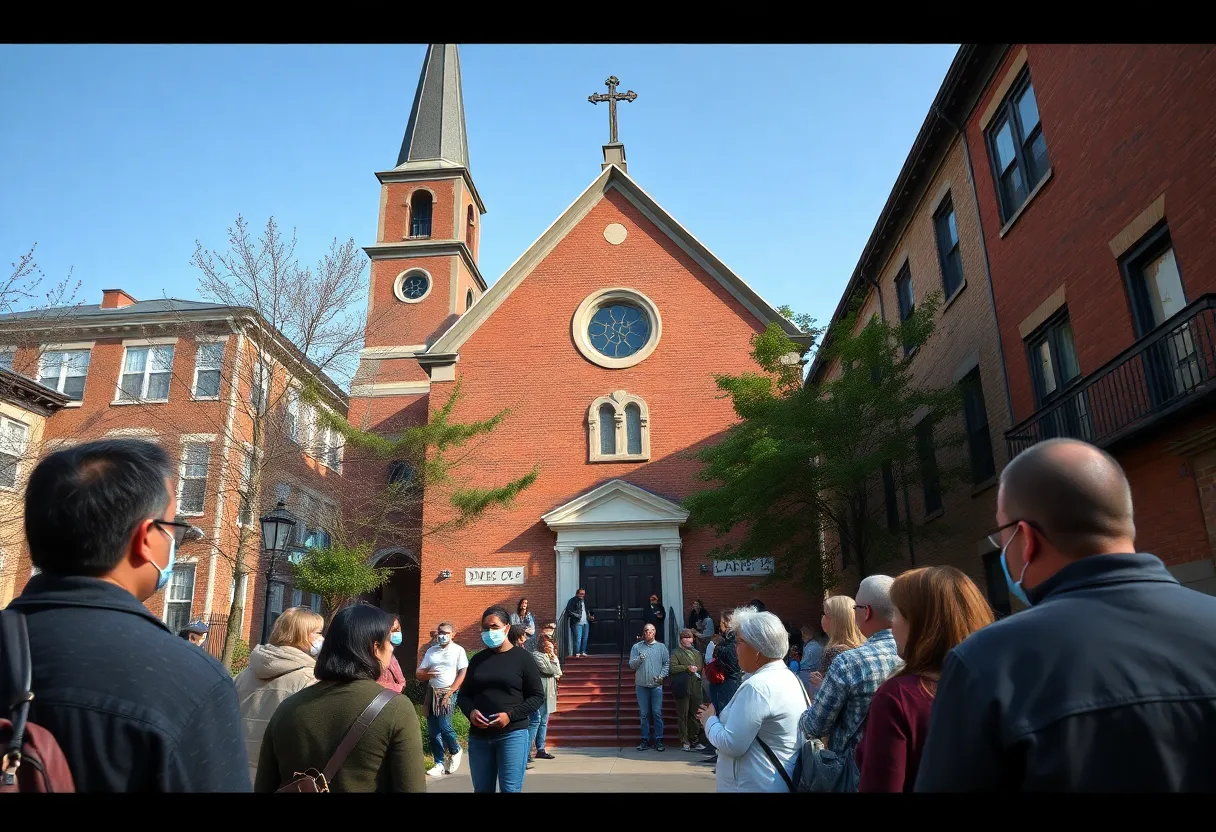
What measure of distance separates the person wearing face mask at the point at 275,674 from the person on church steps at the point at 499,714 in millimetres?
1758

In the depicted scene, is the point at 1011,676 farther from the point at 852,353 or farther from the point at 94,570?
the point at 852,353

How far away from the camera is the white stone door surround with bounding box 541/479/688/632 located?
2127 centimetres

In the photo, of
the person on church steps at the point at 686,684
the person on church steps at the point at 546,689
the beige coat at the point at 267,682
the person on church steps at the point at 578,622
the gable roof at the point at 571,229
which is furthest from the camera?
the gable roof at the point at 571,229

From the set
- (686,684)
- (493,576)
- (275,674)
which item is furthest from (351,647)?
(493,576)

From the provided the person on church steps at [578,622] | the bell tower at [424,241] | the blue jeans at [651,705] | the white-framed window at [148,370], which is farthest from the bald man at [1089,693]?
the white-framed window at [148,370]

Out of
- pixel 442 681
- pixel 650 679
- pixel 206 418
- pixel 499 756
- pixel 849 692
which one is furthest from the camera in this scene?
pixel 206 418

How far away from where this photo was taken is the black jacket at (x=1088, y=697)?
62.0 inches

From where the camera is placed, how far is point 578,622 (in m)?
19.5

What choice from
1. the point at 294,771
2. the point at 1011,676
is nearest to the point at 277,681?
the point at 294,771

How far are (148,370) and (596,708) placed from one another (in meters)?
18.7

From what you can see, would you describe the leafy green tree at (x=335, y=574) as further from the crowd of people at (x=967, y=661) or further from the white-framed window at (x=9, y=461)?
the crowd of people at (x=967, y=661)

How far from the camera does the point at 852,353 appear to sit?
15117 millimetres

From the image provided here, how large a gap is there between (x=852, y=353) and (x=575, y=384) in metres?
9.77

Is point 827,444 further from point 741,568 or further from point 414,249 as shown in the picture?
point 414,249
